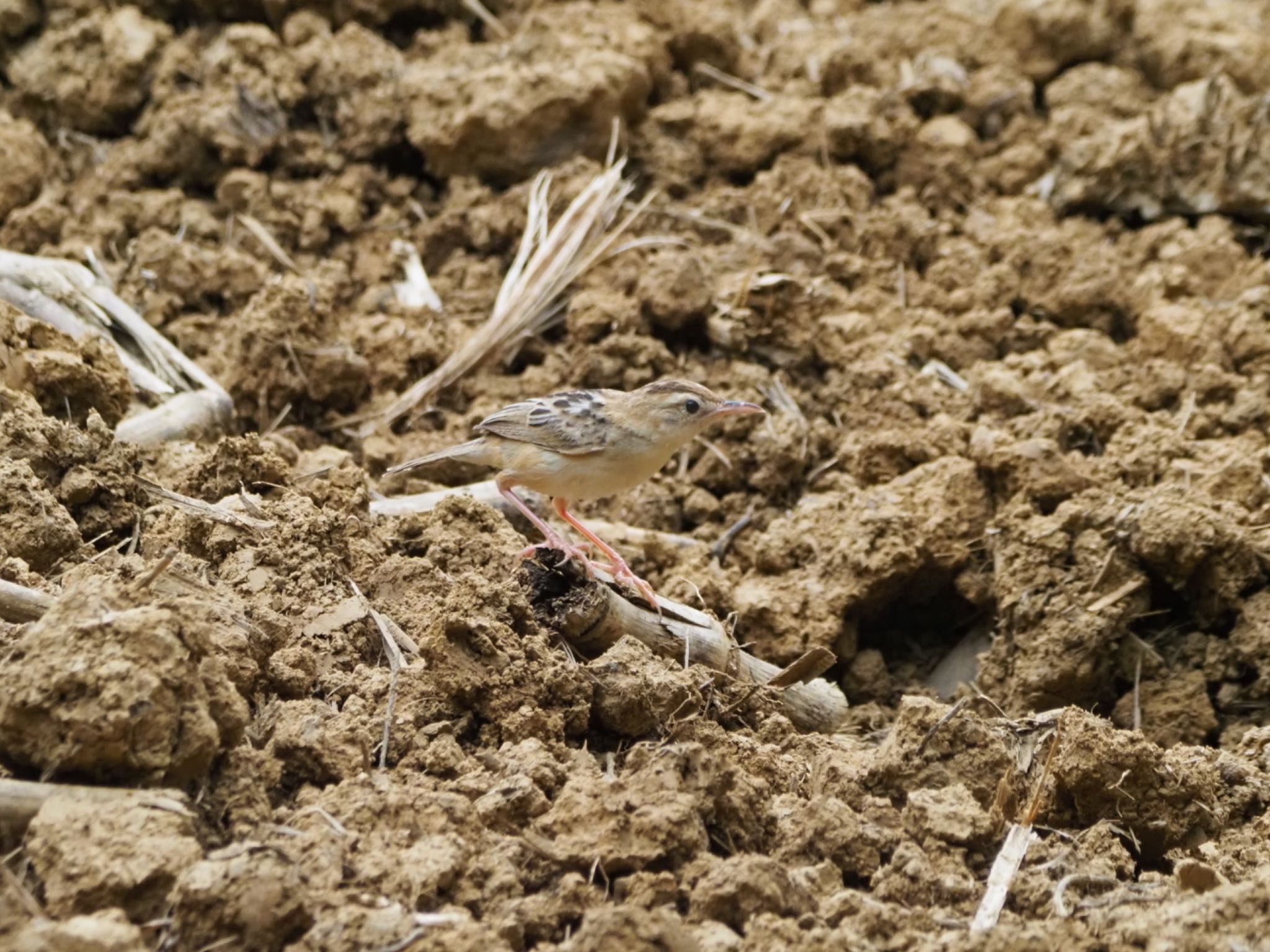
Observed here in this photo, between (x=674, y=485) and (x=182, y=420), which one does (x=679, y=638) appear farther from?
(x=182, y=420)

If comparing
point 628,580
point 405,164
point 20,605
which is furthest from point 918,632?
point 405,164

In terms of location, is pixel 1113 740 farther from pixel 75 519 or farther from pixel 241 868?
pixel 75 519

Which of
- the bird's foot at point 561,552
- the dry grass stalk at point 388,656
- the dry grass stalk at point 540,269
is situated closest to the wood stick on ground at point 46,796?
the dry grass stalk at point 388,656

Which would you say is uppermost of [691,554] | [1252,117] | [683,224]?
[1252,117]

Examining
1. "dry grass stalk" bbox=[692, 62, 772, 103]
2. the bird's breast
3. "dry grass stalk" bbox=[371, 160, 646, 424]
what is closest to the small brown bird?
the bird's breast

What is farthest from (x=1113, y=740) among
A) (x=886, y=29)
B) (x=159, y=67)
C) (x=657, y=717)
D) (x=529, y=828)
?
(x=159, y=67)

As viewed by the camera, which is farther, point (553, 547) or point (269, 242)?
point (269, 242)

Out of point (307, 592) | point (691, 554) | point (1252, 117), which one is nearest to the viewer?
point (307, 592)
